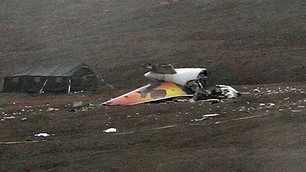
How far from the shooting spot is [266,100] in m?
19.3

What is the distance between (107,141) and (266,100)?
22.0 feet

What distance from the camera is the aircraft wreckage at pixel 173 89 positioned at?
20547 millimetres

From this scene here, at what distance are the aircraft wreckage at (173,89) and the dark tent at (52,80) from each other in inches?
236

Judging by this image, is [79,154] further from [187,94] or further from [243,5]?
[243,5]

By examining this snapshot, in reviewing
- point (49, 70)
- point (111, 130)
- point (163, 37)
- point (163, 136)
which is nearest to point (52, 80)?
point (49, 70)

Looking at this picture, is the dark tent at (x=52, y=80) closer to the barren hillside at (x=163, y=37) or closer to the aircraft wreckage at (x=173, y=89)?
the barren hillside at (x=163, y=37)

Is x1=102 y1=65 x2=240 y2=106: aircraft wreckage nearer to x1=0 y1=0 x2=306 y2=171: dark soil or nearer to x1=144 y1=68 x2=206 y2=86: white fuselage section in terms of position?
x1=144 y1=68 x2=206 y2=86: white fuselage section

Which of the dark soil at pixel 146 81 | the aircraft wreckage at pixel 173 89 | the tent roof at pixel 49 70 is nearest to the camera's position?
the dark soil at pixel 146 81

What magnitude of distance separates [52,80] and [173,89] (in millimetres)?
7804

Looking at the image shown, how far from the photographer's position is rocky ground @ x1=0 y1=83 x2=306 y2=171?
1133 cm

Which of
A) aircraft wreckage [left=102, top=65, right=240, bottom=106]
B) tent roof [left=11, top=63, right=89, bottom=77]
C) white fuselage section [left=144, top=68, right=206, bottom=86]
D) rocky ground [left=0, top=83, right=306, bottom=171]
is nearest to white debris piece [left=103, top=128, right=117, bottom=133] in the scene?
rocky ground [left=0, top=83, right=306, bottom=171]

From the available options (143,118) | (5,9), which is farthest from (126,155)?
(5,9)

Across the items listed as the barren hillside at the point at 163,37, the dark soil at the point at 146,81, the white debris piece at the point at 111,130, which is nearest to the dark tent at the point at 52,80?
the dark soil at the point at 146,81

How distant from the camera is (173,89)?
2139 centimetres
